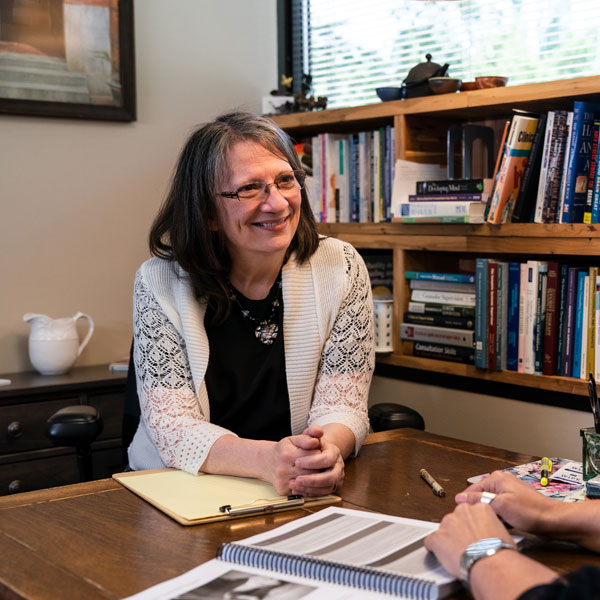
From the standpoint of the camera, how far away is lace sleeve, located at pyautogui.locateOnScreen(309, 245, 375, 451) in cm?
182

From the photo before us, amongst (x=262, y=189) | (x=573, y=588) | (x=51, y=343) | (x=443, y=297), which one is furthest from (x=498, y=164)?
(x=573, y=588)

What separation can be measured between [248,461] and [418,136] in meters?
1.56

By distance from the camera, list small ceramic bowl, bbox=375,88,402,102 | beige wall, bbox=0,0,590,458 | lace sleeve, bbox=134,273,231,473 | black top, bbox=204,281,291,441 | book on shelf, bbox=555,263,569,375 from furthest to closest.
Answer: beige wall, bbox=0,0,590,458
small ceramic bowl, bbox=375,88,402,102
book on shelf, bbox=555,263,569,375
black top, bbox=204,281,291,441
lace sleeve, bbox=134,273,231,473

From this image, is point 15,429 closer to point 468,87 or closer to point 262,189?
point 262,189

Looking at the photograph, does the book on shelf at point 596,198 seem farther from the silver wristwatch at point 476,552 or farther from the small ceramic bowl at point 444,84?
the silver wristwatch at point 476,552

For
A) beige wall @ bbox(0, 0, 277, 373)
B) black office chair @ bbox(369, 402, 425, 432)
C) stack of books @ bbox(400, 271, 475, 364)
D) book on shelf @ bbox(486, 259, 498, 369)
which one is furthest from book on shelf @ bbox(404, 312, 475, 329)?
beige wall @ bbox(0, 0, 277, 373)

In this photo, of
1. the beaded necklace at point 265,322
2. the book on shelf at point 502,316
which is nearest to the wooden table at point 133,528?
the beaded necklace at point 265,322

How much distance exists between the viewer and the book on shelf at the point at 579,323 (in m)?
2.21

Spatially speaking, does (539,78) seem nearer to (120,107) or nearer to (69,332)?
(120,107)

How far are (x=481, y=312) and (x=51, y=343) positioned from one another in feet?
4.68

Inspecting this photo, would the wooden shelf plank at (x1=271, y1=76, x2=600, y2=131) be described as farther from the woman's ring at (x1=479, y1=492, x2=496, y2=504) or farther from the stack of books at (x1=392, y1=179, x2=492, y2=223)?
the woman's ring at (x1=479, y1=492, x2=496, y2=504)

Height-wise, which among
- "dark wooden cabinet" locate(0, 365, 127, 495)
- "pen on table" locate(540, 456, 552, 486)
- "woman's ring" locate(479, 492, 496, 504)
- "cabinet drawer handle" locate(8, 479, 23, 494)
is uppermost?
"woman's ring" locate(479, 492, 496, 504)

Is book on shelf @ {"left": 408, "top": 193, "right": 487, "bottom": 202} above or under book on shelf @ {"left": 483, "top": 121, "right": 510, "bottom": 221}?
under

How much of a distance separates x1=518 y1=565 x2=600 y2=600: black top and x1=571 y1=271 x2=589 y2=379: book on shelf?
1.41 m
